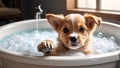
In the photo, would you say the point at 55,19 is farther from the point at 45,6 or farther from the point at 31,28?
the point at 45,6

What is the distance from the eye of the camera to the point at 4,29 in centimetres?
218

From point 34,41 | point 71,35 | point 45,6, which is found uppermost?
point 71,35

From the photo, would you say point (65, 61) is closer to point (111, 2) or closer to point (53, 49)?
point (53, 49)

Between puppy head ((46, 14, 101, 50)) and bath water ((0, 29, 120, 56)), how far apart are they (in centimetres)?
41

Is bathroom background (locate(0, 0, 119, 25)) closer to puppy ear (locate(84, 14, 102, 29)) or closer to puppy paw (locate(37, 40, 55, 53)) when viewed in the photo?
puppy ear (locate(84, 14, 102, 29))

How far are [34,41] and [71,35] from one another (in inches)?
40.3

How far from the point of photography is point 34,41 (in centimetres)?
225

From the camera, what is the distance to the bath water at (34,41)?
1933 mm

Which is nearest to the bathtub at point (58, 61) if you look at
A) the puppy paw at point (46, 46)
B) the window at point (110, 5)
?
the puppy paw at point (46, 46)

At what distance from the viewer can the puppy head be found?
4.25 feet

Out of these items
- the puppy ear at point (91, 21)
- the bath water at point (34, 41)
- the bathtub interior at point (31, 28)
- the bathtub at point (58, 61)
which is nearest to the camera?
the bathtub at point (58, 61)

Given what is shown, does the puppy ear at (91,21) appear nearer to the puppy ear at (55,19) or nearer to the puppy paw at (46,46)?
the puppy ear at (55,19)

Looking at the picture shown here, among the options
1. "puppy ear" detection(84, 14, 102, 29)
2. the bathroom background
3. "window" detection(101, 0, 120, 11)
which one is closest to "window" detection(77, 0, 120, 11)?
"window" detection(101, 0, 120, 11)

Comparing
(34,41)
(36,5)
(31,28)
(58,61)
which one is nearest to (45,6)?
(36,5)
